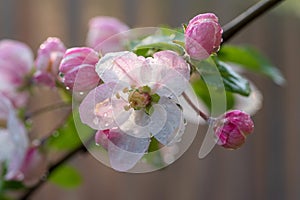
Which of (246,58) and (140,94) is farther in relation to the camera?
(246,58)

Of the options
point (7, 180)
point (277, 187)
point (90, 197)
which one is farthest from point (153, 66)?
point (277, 187)

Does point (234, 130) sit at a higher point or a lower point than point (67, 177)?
higher

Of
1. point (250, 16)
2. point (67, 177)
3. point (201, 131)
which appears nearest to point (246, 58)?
point (250, 16)

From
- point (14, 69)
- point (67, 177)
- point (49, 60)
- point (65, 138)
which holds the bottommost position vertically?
point (67, 177)

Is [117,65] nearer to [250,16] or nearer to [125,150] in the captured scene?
[125,150]

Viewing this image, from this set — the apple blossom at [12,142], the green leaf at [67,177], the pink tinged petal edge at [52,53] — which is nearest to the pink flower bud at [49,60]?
the pink tinged petal edge at [52,53]

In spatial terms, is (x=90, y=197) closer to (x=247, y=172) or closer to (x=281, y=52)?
(x=247, y=172)

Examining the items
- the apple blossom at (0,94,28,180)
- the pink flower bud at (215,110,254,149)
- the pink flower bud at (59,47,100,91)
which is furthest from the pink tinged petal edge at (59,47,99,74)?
the apple blossom at (0,94,28,180)
